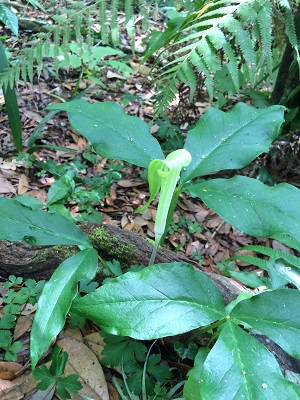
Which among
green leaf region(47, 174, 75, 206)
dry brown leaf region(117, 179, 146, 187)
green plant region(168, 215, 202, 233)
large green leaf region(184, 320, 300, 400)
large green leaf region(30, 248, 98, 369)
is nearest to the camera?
large green leaf region(184, 320, 300, 400)

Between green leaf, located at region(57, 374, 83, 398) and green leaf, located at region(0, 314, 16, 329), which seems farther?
green leaf, located at region(0, 314, 16, 329)

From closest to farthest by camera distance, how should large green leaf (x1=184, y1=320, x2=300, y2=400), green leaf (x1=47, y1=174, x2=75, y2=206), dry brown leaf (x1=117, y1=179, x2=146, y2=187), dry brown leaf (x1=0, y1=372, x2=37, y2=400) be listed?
large green leaf (x1=184, y1=320, x2=300, y2=400) < dry brown leaf (x1=0, y1=372, x2=37, y2=400) < green leaf (x1=47, y1=174, x2=75, y2=206) < dry brown leaf (x1=117, y1=179, x2=146, y2=187)

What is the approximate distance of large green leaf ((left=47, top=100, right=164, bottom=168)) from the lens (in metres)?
1.30

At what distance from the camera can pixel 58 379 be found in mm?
1213

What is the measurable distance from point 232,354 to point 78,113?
94cm

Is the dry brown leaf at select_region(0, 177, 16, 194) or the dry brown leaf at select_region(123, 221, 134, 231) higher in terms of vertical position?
the dry brown leaf at select_region(0, 177, 16, 194)

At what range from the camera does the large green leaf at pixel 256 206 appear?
1077mm

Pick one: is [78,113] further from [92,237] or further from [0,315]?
[0,315]

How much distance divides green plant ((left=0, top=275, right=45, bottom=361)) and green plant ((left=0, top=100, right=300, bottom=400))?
0.38m

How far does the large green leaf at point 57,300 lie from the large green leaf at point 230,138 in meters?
0.47

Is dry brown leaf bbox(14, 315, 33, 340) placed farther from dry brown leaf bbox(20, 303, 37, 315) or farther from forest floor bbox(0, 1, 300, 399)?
forest floor bbox(0, 1, 300, 399)

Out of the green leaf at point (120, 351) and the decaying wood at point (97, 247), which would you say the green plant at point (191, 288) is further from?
the decaying wood at point (97, 247)

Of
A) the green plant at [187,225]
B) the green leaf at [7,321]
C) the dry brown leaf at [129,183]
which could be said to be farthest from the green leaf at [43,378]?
the dry brown leaf at [129,183]

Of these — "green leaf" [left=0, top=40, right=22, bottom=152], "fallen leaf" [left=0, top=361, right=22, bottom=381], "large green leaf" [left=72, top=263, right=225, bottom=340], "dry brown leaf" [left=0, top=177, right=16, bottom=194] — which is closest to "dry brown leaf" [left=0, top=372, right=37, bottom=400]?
"fallen leaf" [left=0, top=361, right=22, bottom=381]
